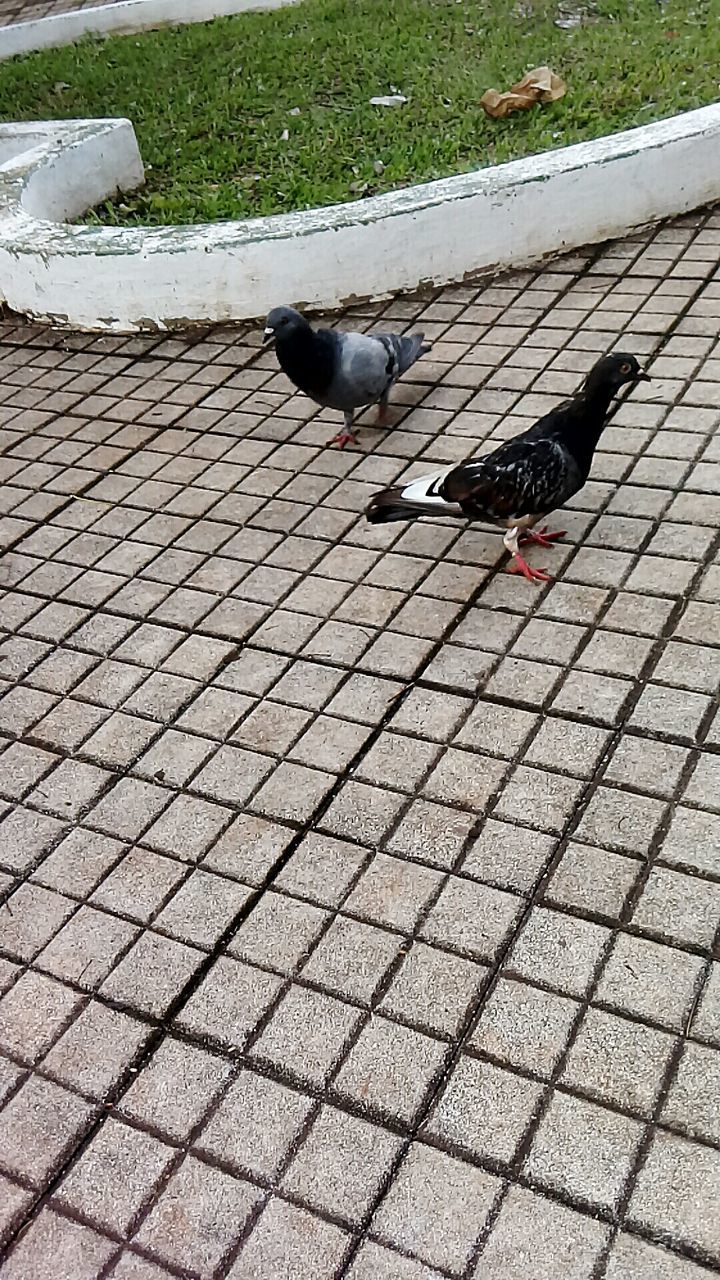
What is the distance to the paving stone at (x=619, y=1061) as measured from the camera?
2.28 meters

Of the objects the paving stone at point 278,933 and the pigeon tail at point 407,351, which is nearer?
the paving stone at point 278,933

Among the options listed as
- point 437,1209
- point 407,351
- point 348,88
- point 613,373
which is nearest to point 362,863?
point 437,1209

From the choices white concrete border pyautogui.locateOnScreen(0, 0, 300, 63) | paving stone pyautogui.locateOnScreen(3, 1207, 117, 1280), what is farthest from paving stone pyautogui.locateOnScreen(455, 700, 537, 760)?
white concrete border pyautogui.locateOnScreen(0, 0, 300, 63)

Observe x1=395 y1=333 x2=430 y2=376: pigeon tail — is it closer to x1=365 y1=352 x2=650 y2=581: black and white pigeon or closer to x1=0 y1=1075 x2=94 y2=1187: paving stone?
x1=365 y1=352 x2=650 y2=581: black and white pigeon

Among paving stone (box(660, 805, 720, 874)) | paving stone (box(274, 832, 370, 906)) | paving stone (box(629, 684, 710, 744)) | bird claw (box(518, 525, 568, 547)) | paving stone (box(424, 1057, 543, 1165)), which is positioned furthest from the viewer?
bird claw (box(518, 525, 568, 547))

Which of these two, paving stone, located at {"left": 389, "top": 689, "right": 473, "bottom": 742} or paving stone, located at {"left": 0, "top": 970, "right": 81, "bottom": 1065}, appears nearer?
paving stone, located at {"left": 0, "top": 970, "right": 81, "bottom": 1065}

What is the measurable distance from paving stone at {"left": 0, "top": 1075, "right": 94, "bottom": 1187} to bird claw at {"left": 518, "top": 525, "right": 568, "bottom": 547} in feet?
7.44

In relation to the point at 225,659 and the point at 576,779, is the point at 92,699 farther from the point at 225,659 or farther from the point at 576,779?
the point at 576,779

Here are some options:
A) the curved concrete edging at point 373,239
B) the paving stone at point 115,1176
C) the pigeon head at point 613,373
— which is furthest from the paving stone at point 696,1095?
the curved concrete edging at point 373,239

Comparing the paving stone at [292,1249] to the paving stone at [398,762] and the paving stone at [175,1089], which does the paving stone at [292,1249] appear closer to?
the paving stone at [175,1089]

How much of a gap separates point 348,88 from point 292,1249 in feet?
25.2

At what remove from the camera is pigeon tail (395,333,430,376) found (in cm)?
453

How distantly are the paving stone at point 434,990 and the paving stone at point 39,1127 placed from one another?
0.70 metres

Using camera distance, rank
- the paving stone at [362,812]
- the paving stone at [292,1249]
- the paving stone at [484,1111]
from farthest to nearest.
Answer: the paving stone at [362,812] → the paving stone at [484,1111] → the paving stone at [292,1249]
